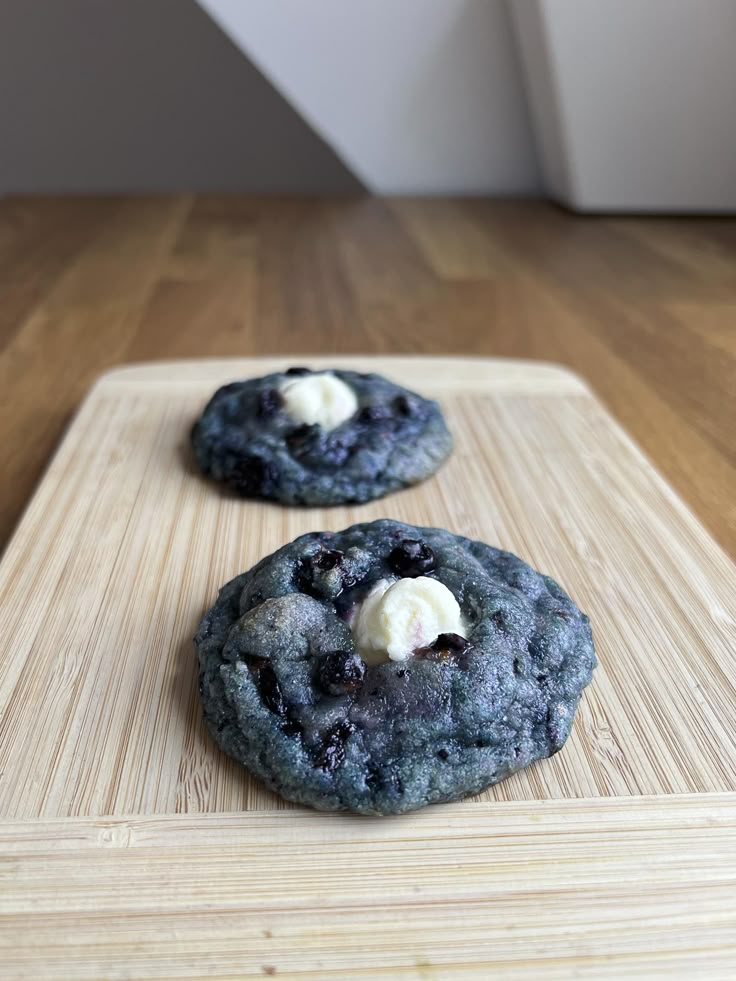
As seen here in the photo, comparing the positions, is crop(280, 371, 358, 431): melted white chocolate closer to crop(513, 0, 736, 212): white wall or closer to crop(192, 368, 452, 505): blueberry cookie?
crop(192, 368, 452, 505): blueberry cookie

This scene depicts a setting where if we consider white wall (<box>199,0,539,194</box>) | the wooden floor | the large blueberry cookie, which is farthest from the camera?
white wall (<box>199,0,539,194</box>)

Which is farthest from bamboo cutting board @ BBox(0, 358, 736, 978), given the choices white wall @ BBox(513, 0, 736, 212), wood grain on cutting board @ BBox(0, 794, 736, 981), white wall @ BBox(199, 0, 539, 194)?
white wall @ BBox(199, 0, 539, 194)

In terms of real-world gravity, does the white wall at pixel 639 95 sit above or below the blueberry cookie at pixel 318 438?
below

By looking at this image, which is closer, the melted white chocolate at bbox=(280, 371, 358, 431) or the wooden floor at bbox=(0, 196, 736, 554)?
the melted white chocolate at bbox=(280, 371, 358, 431)

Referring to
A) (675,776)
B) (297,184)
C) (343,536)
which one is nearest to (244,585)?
(343,536)

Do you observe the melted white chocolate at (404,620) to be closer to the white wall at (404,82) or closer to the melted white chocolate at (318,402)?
the melted white chocolate at (318,402)

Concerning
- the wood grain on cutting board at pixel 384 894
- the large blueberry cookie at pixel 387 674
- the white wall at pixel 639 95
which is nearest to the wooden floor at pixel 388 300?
the white wall at pixel 639 95
